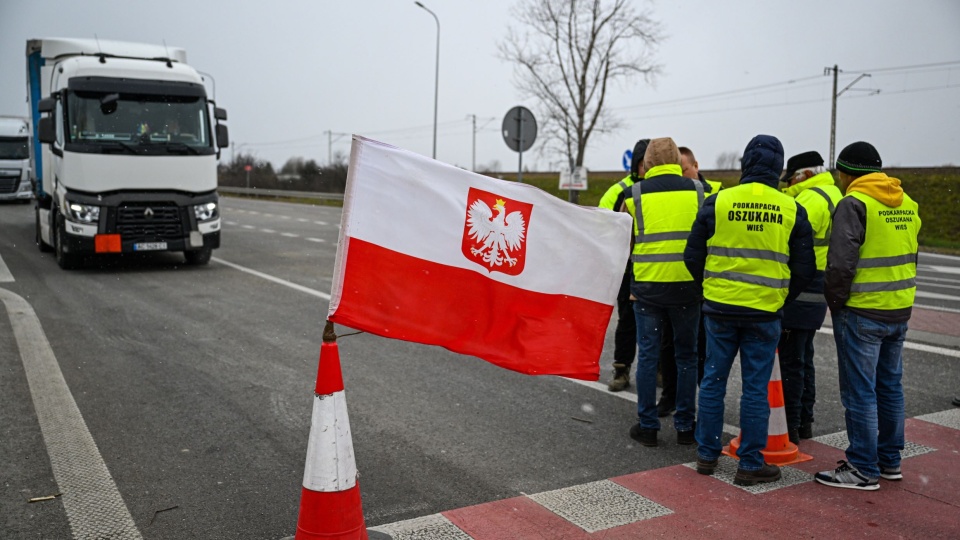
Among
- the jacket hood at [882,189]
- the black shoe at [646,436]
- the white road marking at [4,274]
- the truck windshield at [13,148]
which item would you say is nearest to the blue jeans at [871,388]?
the jacket hood at [882,189]

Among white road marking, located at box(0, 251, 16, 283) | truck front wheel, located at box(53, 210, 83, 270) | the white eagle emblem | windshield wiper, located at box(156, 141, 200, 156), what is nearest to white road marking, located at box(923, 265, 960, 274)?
windshield wiper, located at box(156, 141, 200, 156)

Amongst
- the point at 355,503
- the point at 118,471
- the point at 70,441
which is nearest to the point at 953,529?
the point at 355,503

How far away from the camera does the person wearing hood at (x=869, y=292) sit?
4750 millimetres

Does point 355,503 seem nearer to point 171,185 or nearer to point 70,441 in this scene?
point 70,441

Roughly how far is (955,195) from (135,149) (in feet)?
104

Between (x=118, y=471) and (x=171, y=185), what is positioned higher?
(x=171, y=185)

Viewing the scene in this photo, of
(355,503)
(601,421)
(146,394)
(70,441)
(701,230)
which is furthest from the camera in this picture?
(146,394)

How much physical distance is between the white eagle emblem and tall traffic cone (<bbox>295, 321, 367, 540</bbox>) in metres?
0.84

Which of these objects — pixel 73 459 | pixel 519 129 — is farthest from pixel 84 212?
pixel 73 459

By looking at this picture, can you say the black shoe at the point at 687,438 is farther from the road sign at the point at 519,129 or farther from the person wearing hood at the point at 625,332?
the road sign at the point at 519,129

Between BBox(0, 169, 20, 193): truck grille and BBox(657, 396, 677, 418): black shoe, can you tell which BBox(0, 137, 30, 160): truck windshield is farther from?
BBox(657, 396, 677, 418): black shoe

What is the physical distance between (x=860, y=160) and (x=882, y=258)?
586mm

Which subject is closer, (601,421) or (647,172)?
(647,172)

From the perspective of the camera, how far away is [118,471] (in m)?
4.79
